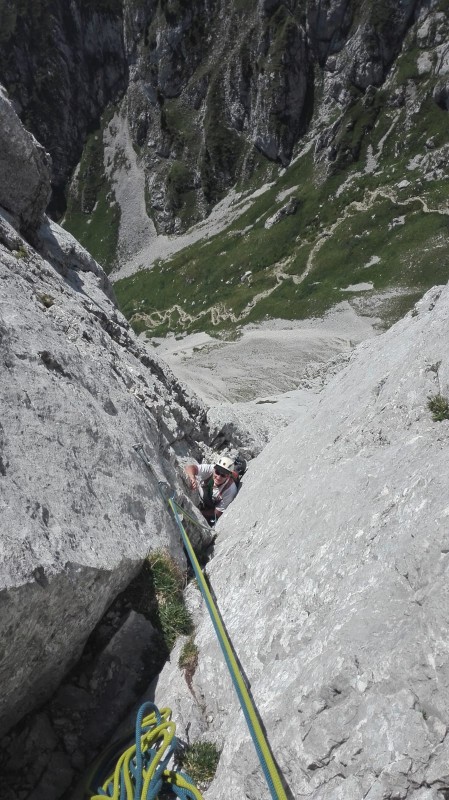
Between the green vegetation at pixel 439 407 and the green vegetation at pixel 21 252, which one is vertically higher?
the green vegetation at pixel 21 252

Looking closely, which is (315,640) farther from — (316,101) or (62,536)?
(316,101)

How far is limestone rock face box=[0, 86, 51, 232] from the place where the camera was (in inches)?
760

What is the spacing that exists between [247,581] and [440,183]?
104106 mm

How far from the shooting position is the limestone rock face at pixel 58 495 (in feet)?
19.9

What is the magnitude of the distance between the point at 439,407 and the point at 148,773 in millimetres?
6741

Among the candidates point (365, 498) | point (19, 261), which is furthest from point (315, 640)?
point (19, 261)

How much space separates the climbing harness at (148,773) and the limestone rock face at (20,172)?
67.4 feet

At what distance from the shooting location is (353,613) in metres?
5.84

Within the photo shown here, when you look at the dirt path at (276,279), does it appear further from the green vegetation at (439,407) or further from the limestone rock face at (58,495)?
the green vegetation at (439,407)

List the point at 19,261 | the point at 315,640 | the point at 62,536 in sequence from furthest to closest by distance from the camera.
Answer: the point at 19,261
the point at 62,536
the point at 315,640

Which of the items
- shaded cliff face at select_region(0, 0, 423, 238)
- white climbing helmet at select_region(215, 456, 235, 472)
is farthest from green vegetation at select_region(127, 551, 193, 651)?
shaded cliff face at select_region(0, 0, 423, 238)

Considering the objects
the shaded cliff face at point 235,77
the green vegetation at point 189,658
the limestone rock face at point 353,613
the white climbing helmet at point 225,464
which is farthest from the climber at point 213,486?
the shaded cliff face at point 235,77

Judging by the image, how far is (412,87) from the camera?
125938mm

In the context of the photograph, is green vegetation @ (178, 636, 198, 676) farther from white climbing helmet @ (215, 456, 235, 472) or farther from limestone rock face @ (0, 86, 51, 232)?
limestone rock face @ (0, 86, 51, 232)
